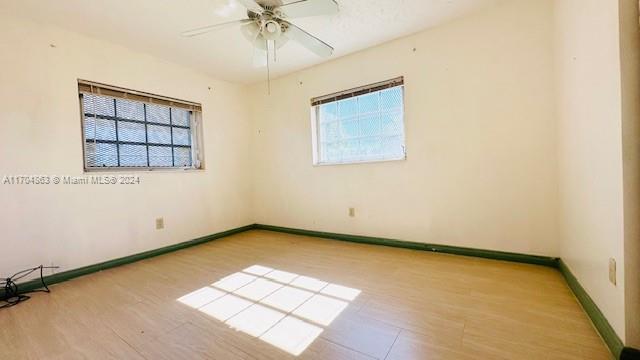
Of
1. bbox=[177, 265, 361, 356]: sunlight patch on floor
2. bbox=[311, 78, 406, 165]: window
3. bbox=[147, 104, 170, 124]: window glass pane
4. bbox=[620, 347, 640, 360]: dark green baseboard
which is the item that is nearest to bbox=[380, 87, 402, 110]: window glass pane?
bbox=[311, 78, 406, 165]: window

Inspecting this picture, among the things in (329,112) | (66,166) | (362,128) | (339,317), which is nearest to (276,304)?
(339,317)

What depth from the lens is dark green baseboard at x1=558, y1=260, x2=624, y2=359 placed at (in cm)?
108

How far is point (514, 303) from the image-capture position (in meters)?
1.55

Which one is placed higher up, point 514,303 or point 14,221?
point 14,221

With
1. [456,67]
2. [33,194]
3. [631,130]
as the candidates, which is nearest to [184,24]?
[33,194]

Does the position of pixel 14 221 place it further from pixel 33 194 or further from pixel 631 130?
pixel 631 130

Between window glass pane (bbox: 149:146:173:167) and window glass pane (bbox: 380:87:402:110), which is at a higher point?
window glass pane (bbox: 380:87:402:110)

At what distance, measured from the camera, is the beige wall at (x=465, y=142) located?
6.89ft

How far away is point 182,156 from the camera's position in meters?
3.33

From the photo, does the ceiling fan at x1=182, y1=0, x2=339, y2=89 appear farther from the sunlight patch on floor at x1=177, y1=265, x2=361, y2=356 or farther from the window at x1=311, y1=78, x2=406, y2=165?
the sunlight patch on floor at x1=177, y1=265, x2=361, y2=356

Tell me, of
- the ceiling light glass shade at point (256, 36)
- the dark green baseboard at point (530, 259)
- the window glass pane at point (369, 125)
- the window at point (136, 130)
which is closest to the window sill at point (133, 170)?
the window at point (136, 130)

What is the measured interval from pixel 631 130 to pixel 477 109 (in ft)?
4.49

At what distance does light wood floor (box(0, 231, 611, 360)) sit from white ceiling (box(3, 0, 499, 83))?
2381mm

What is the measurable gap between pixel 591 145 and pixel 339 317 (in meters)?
1.79
